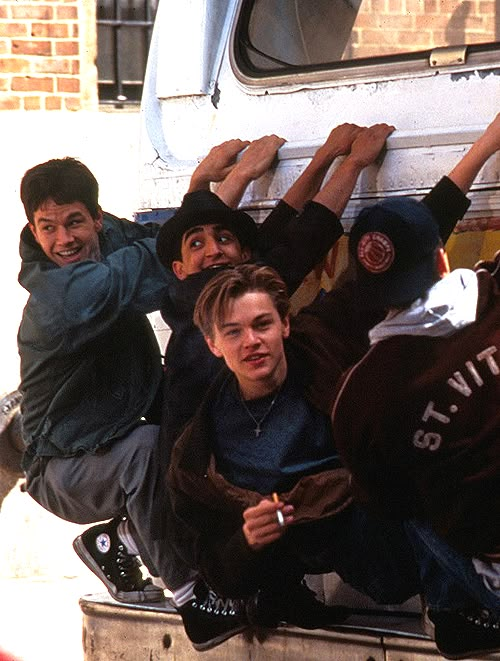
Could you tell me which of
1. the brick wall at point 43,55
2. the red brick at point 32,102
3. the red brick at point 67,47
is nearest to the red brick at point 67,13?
the brick wall at point 43,55

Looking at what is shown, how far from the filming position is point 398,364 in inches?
136

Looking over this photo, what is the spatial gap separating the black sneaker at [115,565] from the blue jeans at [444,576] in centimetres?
98

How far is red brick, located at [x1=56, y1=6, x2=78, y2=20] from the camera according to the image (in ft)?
26.8

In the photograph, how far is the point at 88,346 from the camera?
14.3 ft

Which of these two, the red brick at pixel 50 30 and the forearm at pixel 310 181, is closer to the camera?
the forearm at pixel 310 181

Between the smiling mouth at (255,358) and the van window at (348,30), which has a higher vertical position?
the van window at (348,30)

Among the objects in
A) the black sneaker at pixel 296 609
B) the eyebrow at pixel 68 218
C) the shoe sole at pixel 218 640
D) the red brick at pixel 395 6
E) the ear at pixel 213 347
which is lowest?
the shoe sole at pixel 218 640

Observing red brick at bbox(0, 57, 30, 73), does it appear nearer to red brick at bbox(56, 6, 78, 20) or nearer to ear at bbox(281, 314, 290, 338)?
red brick at bbox(56, 6, 78, 20)

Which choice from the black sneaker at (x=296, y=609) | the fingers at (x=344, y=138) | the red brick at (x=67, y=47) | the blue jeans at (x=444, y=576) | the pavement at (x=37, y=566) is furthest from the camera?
the red brick at (x=67, y=47)

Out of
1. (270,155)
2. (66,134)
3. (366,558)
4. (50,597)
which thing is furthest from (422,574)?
(66,134)

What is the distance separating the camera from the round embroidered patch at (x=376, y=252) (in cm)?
345

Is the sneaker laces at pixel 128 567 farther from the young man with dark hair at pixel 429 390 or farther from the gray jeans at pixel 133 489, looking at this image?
the young man with dark hair at pixel 429 390

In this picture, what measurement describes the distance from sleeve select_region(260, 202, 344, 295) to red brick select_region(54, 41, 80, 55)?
4292 mm

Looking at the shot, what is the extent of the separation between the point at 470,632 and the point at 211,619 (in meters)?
0.78
